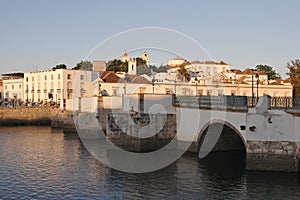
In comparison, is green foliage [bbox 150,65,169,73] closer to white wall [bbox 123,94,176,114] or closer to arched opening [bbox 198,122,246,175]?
white wall [bbox 123,94,176,114]

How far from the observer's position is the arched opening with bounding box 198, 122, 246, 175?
27.8 meters

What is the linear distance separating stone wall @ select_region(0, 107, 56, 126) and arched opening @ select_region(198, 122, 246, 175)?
40070 millimetres

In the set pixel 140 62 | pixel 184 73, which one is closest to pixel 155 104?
pixel 184 73

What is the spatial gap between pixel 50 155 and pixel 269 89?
43131mm

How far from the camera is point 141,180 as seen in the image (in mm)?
22547

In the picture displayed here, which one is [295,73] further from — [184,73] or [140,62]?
[140,62]

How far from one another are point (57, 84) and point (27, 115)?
630 inches

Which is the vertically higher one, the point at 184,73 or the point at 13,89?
the point at 184,73

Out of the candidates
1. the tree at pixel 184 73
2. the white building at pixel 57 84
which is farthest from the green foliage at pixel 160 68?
the white building at pixel 57 84

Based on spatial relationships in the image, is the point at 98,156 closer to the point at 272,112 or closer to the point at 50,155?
the point at 50,155

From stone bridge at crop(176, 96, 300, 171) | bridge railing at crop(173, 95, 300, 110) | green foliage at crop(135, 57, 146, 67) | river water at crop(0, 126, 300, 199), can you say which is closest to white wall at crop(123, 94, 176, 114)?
bridge railing at crop(173, 95, 300, 110)

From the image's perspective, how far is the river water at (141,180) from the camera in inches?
773

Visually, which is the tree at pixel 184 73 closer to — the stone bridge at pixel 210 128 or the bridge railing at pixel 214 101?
the stone bridge at pixel 210 128

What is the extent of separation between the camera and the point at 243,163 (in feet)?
88.5
